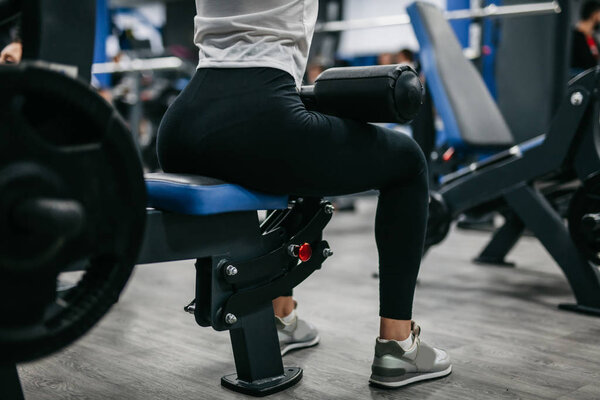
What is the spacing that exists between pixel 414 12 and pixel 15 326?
86.7 inches

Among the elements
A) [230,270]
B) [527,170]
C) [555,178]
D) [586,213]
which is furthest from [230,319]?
[555,178]

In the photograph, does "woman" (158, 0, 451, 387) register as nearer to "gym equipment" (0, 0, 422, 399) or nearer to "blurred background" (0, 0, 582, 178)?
"gym equipment" (0, 0, 422, 399)

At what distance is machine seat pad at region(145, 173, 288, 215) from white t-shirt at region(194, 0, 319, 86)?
0.24 meters

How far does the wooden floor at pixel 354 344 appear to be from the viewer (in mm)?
1473

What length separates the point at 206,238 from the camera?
4.29ft

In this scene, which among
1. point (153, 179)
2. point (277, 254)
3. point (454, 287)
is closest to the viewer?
point (153, 179)

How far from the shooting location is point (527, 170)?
241 cm

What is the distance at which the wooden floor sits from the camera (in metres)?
1.47

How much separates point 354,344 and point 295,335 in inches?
6.7

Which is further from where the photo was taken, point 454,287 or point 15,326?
point 454,287

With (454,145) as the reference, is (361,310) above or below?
below

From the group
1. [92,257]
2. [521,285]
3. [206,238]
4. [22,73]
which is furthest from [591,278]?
[22,73]

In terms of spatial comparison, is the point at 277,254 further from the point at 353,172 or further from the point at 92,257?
the point at 92,257

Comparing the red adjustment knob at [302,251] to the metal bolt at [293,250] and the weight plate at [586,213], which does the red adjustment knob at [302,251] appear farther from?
the weight plate at [586,213]
